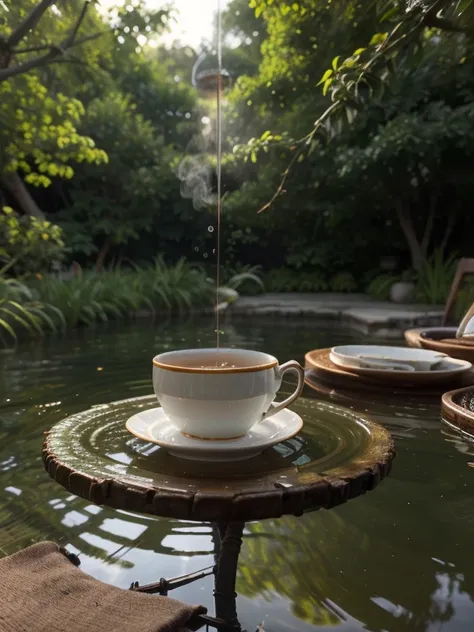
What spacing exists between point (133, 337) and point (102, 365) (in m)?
1.70

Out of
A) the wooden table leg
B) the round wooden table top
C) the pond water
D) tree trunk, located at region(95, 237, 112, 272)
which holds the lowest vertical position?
the pond water

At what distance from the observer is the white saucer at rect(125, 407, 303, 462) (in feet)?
2.52

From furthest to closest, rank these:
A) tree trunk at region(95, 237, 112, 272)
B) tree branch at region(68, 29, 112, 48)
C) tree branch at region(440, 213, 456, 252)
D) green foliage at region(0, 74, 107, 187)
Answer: tree trunk at region(95, 237, 112, 272), tree branch at region(440, 213, 456, 252), green foliage at region(0, 74, 107, 187), tree branch at region(68, 29, 112, 48)

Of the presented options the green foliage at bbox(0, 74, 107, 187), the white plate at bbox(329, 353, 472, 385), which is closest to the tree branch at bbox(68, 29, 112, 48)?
the green foliage at bbox(0, 74, 107, 187)

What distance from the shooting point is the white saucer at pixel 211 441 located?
77 cm

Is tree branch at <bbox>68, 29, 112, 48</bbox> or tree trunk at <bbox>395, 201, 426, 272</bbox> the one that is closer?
tree branch at <bbox>68, 29, 112, 48</bbox>

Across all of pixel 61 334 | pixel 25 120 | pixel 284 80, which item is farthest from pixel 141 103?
pixel 61 334

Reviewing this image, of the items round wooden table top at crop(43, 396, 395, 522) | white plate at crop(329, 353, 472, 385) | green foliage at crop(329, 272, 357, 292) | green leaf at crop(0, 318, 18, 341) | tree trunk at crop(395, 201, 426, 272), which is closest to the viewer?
round wooden table top at crop(43, 396, 395, 522)

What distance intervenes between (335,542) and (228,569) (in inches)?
26.9

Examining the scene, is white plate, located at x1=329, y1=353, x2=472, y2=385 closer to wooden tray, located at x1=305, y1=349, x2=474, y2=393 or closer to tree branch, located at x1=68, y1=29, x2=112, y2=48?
wooden tray, located at x1=305, y1=349, x2=474, y2=393

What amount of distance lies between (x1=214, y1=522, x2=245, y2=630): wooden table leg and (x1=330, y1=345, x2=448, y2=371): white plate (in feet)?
2.06

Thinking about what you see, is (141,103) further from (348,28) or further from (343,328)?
(343,328)

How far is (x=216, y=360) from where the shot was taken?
906 millimetres

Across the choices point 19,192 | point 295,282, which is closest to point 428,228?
point 295,282
